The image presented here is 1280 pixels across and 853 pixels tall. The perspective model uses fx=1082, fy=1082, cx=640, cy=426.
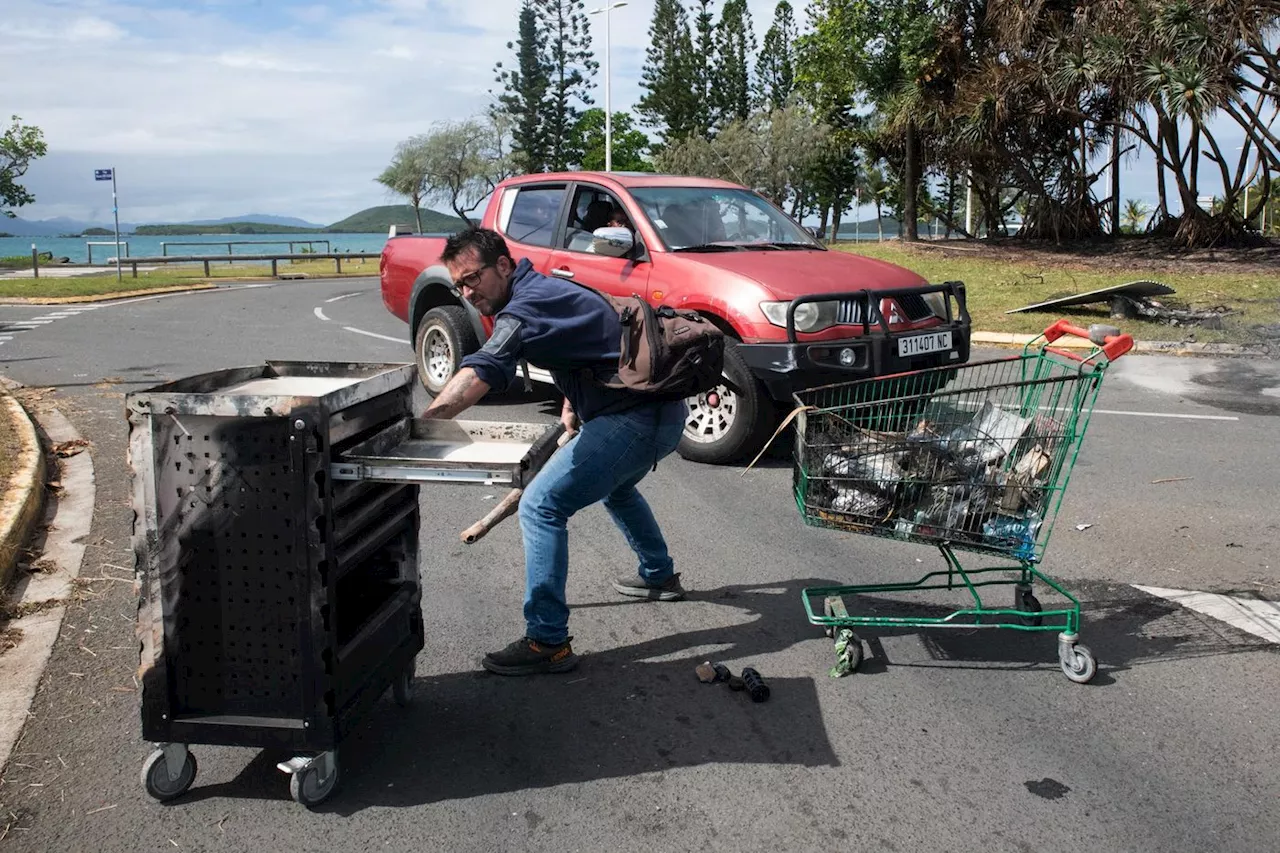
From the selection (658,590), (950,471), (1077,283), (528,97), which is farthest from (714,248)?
(528,97)

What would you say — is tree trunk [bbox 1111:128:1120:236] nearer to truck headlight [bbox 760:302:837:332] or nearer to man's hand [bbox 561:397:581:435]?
truck headlight [bbox 760:302:837:332]

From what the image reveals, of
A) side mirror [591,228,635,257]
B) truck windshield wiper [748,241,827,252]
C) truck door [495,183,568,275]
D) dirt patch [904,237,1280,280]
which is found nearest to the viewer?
side mirror [591,228,635,257]

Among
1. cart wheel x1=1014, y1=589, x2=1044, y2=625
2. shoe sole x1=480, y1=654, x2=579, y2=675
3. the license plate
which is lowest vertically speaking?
shoe sole x1=480, y1=654, x2=579, y2=675

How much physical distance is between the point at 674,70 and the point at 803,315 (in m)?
63.3

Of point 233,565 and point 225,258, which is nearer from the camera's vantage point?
point 233,565

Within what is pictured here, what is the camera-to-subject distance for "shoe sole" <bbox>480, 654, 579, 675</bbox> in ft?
13.6

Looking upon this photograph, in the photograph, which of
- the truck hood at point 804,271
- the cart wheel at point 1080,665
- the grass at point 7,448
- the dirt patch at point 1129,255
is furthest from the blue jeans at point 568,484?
the dirt patch at point 1129,255

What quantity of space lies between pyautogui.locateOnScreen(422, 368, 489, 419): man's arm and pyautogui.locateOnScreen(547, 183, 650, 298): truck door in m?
4.14

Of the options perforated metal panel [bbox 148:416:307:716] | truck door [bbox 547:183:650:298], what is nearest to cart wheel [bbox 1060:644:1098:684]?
perforated metal panel [bbox 148:416:307:716]

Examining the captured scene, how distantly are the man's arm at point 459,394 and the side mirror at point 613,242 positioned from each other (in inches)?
161

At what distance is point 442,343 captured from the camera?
9617 millimetres

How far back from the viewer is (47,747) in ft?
11.9

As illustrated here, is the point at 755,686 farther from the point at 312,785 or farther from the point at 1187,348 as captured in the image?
the point at 1187,348

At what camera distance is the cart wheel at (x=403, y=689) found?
3.87 m
